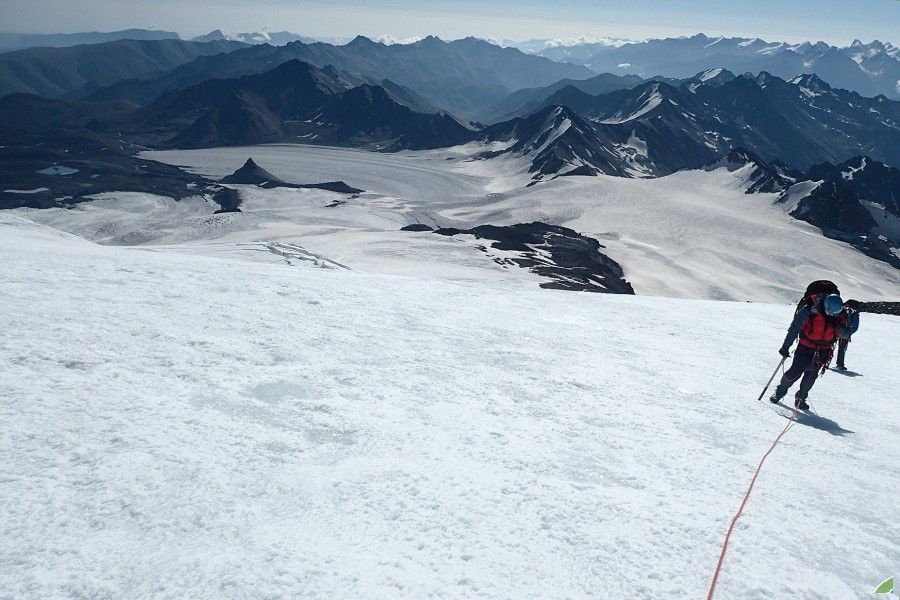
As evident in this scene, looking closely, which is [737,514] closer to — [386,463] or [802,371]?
[386,463]

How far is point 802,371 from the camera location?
988 cm

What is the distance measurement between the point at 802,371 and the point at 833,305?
1.37m

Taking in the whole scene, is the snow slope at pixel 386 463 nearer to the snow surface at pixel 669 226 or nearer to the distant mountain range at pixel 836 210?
the snow surface at pixel 669 226

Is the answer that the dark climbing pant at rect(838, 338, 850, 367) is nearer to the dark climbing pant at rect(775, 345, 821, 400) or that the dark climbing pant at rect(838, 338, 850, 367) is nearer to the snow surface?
the dark climbing pant at rect(775, 345, 821, 400)

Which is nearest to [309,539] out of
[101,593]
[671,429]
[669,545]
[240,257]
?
[101,593]

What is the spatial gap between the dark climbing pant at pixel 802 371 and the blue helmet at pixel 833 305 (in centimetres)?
86

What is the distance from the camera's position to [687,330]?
15.5 metres

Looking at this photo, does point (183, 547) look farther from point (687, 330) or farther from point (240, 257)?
point (240, 257)

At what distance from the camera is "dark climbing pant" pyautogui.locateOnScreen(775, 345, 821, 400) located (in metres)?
9.73

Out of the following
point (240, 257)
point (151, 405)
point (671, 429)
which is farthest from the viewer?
point (240, 257)

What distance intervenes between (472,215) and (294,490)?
11954cm

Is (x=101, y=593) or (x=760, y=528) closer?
(x=101, y=593)

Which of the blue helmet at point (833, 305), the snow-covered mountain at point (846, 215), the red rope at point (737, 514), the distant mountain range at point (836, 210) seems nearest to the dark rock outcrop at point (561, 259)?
the blue helmet at point (833, 305)

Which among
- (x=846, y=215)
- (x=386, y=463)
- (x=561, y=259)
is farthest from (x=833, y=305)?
(x=846, y=215)
